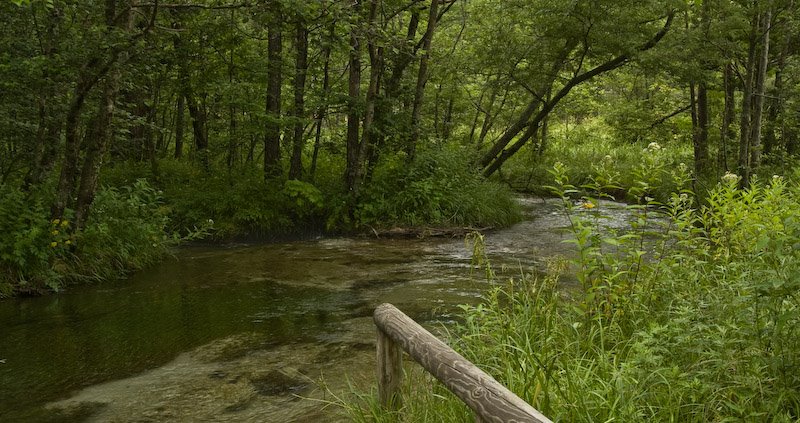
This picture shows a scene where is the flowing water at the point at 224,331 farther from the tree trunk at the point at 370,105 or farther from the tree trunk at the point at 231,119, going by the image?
the tree trunk at the point at 231,119

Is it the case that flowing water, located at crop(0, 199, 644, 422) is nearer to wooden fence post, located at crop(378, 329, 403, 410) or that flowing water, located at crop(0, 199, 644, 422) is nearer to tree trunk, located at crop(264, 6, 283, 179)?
wooden fence post, located at crop(378, 329, 403, 410)

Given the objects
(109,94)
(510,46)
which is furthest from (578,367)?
(510,46)

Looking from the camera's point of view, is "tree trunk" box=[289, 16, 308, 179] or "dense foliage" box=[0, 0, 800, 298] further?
"tree trunk" box=[289, 16, 308, 179]

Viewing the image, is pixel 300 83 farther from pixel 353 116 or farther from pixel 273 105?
pixel 353 116

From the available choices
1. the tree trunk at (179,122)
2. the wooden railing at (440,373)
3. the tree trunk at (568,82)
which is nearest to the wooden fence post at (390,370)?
the wooden railing at (440,373)

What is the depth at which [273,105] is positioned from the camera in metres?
13.9

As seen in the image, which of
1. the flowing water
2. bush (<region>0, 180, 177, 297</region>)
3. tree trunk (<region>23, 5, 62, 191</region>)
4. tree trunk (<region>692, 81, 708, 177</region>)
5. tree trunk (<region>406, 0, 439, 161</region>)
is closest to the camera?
the flowing water

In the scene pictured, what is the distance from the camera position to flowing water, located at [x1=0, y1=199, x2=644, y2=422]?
17.4 feet

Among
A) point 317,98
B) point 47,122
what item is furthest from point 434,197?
point 47,122

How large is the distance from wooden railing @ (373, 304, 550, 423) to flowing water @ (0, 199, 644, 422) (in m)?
0.58

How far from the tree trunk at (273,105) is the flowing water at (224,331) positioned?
10.0 ft

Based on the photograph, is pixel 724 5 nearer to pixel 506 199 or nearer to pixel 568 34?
pixel 568 34

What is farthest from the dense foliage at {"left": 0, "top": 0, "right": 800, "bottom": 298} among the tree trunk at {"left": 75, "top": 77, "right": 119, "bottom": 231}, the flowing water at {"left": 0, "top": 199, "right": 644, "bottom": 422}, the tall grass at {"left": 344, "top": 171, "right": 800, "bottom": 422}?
the tall grass at {"left": 344, "top": 171, "right": 800, "bottom": 422}

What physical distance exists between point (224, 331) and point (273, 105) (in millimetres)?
7805
